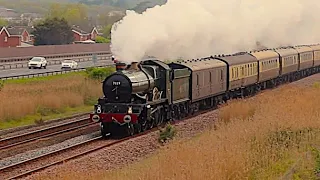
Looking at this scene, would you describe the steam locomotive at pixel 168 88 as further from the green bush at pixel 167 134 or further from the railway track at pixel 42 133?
the railway track at pixel 42 133

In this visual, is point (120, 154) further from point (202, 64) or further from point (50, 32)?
point (50, 32)

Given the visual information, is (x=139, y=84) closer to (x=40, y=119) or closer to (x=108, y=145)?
(x=108, y=145)

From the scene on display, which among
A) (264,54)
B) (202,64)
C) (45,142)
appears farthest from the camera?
(264,54)

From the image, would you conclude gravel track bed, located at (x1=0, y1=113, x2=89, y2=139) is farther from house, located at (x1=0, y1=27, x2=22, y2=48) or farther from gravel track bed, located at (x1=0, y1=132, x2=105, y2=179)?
house, located at (x1=0, y1=27, x2=22, y2=48)

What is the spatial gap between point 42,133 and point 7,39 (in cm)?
7415

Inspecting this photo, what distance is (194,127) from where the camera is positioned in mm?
24672

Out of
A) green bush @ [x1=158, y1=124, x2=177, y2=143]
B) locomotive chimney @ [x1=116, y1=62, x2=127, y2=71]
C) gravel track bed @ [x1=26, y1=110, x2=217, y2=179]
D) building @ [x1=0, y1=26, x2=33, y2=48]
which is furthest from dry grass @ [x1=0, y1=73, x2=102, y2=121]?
building @ [x1=0, y1=26, x2=33, y2=48]

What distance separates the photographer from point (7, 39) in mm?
95750

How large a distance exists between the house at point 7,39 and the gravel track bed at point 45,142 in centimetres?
7093

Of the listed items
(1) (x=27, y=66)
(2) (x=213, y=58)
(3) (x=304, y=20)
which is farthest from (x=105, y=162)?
(1) (x=27, y=66)

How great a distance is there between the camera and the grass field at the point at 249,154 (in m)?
12.1

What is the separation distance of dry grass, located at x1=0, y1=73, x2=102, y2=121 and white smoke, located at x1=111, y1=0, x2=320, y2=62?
661 cm

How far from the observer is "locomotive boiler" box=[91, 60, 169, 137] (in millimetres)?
22594

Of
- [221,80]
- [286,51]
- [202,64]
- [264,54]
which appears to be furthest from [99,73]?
[286,51]
